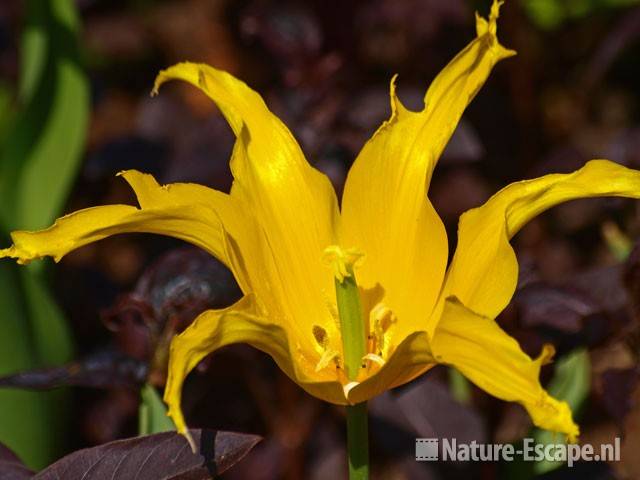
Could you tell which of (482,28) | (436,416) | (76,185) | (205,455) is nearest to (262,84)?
(76,185)

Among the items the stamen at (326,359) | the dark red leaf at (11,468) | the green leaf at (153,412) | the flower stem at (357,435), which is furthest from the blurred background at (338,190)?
the flower stem at (357,435)

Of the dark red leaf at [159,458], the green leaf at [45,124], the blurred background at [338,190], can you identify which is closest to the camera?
the dark red leaf at [159,458]

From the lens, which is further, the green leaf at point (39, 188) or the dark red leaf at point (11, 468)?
the green leaf at point (39, 188)

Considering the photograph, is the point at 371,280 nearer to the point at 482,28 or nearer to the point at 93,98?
the point at 482,28

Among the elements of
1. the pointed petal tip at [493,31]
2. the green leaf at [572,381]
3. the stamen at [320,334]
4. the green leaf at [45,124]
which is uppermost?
the green leaf at [45,124]

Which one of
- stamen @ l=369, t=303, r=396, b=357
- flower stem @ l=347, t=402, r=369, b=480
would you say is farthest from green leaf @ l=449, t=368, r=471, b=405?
flower stem @ l=347, t=402, r=369, b=480

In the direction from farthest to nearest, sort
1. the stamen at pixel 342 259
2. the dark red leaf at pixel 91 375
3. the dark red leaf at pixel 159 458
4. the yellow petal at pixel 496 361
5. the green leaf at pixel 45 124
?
the green leaf at pixel 45 124
the dark red leaf at pixel 91 375
the stamen at pixel 342 259
the dark red leaf at pixel 159 458
the yellow petal at pixel 496 361

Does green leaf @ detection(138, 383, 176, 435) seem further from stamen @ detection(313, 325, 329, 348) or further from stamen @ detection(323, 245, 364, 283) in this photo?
stamen @ detection(323, 245, 364, 283)

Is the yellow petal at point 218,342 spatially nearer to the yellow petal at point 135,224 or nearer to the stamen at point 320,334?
the yellow petal at point 135,224

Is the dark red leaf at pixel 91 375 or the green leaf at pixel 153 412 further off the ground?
the dark red leaf at pixel 91 375
